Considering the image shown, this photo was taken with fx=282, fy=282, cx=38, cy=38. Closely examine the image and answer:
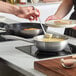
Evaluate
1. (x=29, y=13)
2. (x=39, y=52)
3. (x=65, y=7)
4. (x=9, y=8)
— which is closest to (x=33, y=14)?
(x=29, y=13)

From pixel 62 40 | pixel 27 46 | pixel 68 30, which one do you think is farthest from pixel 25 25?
pixel 62 40

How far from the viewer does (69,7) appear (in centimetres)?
231

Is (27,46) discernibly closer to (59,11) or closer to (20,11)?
(20,11)

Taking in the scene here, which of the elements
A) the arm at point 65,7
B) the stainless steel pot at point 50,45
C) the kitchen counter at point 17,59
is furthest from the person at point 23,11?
the arm at point 65,7

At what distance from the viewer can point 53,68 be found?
1.10 metres

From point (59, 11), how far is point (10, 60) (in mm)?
1073

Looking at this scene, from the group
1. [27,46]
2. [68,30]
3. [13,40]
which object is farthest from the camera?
[68,30]

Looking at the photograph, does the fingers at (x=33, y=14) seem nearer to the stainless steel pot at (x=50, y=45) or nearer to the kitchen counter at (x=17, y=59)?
the kitchen counter at (x=17, y=59)

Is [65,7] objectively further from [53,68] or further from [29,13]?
[53,68]

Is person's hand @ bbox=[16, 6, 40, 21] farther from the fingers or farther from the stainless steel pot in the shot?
the stainless steel pot

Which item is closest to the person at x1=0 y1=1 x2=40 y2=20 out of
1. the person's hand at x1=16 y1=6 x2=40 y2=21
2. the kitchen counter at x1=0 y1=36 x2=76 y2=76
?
the person's hand at x1=16 y1=6 x2=40 y2=21

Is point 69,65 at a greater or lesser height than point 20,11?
lesser

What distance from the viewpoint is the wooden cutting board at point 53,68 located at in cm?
105

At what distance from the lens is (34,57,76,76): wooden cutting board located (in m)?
1.05
